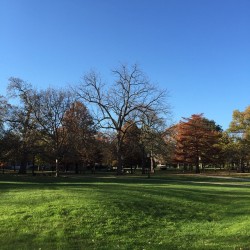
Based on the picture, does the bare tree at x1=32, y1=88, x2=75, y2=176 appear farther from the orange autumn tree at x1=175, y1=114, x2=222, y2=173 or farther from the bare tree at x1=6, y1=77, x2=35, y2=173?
the orange autumn tree at x1=175, y1=114, x2=222, y2=173

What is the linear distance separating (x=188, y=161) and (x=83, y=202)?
60.2m

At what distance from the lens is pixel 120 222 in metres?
13.9

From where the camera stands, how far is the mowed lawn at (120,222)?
1140 cm

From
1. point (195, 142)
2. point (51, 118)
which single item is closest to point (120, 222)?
point (51, 118)

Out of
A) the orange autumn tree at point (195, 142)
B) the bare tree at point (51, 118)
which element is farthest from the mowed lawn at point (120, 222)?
the orange autumn tree at point (195, 142)

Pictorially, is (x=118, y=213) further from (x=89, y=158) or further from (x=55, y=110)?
(x=89, y=158)

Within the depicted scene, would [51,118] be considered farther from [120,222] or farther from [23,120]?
[120,222]

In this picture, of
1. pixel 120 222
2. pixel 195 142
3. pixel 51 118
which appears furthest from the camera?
pixel 195 142

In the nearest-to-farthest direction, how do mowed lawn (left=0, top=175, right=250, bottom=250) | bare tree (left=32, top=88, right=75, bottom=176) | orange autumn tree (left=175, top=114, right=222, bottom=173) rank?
Answer: mowed lawn (left=0, top=175, right=250, bottom=250)
bare tree (left=32, top=88, right=75, bottom=176)
orange autumn tree (left=175, top=114, right=222, bottom=173)

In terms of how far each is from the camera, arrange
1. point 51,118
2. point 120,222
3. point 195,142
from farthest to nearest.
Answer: point 195,142 < point 51,118 < point 120,222

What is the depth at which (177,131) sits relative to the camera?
7519 cm

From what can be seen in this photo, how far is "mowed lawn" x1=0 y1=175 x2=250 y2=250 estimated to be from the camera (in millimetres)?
11398

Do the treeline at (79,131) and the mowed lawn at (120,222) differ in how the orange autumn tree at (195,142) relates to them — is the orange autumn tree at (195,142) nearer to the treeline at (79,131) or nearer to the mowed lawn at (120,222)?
the treeline at (79,131)

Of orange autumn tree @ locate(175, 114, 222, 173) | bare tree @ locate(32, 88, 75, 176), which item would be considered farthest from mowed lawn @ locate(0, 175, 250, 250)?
orange autumn tree @ locate(175, 114, 222, 173)
